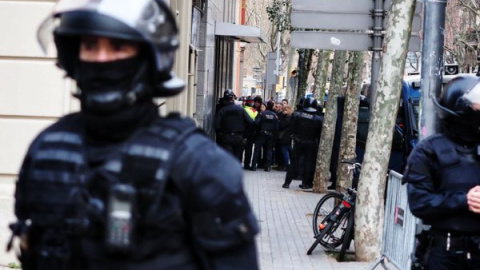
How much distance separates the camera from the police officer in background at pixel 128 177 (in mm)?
2635

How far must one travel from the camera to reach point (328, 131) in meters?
19.3

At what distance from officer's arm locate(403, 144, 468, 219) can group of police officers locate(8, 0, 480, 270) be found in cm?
256

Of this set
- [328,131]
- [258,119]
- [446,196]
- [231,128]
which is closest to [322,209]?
[328,131]

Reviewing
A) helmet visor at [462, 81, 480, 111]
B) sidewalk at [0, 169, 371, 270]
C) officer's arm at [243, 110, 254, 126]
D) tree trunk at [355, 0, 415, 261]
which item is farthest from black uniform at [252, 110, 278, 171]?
helmet visor at [462, 81, 480, 111]

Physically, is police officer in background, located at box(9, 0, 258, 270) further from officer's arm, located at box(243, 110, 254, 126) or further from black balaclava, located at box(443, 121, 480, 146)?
officer's arm, located at box(243, 110, 254, 126)

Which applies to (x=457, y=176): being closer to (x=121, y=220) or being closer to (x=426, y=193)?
(x=426, y=193)

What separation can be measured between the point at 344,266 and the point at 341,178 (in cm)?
627

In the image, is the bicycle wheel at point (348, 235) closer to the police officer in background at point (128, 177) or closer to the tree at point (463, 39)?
the police officer in background at point (128, 177)

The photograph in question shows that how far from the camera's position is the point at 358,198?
1065 centimetres

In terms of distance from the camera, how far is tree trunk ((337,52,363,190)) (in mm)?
16844

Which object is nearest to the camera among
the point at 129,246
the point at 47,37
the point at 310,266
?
the point at 129,246

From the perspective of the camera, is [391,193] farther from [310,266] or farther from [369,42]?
[369,42]

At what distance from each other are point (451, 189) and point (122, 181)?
286cm

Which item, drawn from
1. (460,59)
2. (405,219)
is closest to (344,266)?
(405,219)
